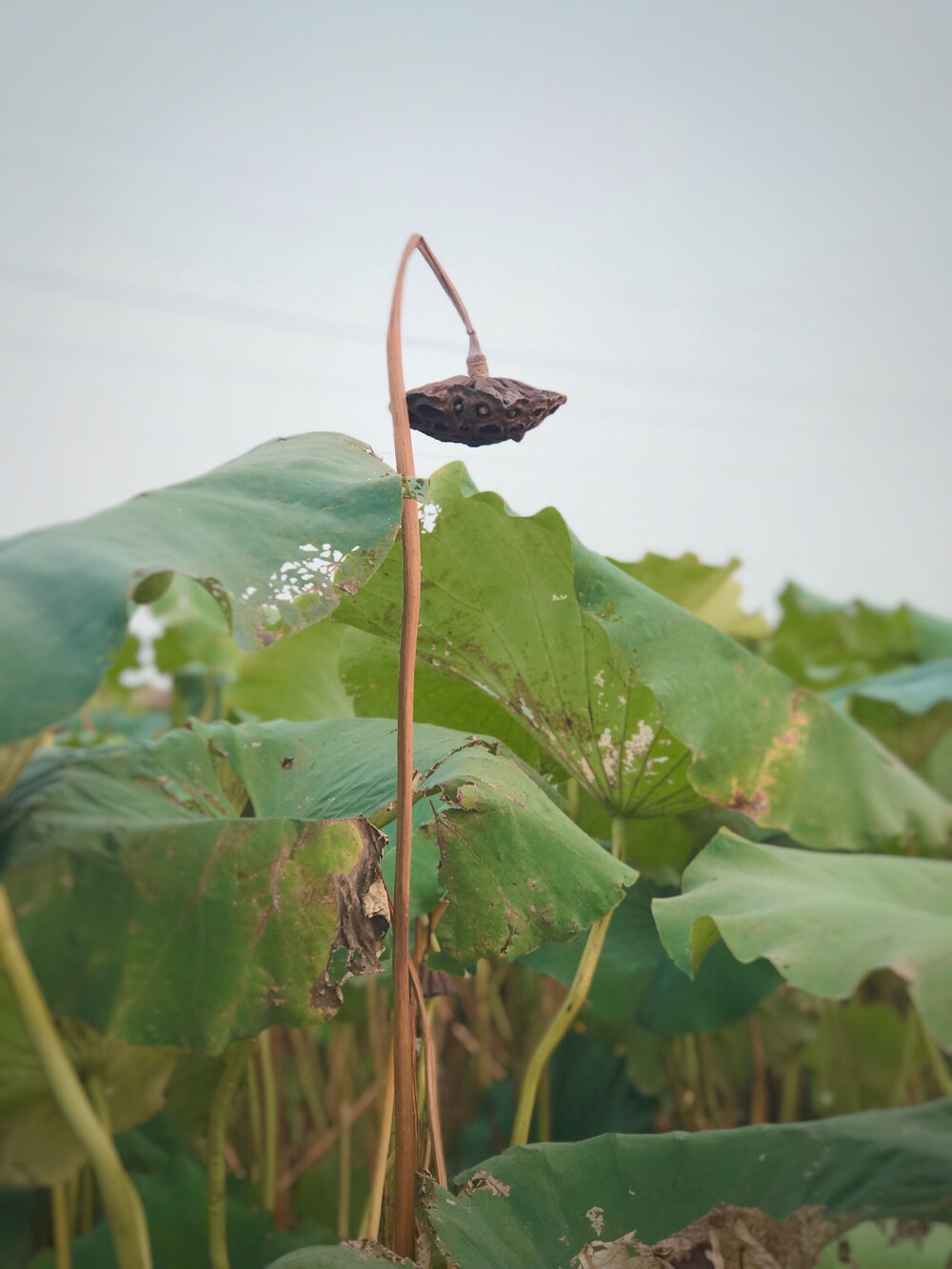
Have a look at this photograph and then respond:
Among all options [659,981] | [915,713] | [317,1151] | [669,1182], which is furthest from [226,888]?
[915,713]

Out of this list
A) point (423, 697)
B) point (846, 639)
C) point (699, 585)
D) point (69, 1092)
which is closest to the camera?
point (69, 1092)

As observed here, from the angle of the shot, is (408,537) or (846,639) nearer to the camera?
(408,537)

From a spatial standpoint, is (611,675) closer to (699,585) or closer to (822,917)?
(822,917)

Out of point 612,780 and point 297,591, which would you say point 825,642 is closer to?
point 612,780

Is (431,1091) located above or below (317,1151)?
above

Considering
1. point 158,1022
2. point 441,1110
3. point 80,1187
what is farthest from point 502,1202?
point 441,1110

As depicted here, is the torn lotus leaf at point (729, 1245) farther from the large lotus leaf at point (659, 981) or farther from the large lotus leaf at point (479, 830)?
the large lotus leaf at point (659, 981)
